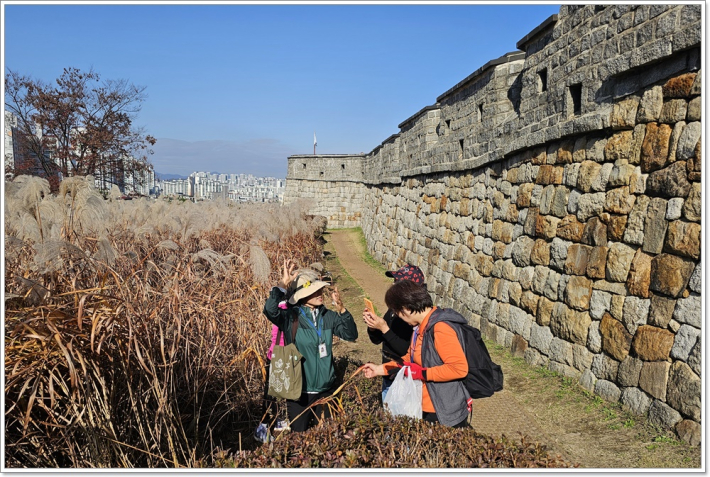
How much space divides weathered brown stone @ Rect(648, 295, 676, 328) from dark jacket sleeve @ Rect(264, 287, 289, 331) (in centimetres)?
299

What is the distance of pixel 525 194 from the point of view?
22.7ft

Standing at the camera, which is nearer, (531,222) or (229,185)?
(531,222)

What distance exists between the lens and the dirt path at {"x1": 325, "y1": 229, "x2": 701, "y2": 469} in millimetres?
3891

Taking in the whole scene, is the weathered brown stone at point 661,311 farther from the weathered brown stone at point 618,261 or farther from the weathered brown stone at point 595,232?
the weathered brown stone at point 595,232

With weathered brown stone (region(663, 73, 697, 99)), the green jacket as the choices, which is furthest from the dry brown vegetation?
weathered brown stone (region(663, 73, 697, 99))

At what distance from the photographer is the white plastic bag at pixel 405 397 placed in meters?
3.21

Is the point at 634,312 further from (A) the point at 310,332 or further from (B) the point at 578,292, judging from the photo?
(A) the point at 310,332

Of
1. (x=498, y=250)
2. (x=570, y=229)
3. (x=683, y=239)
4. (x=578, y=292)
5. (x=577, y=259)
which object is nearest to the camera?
(x=683, y=239)

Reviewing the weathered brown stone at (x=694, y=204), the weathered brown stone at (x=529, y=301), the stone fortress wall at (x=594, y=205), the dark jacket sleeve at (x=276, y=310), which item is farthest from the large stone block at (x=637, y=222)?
the dark jacket sleeve at (x=276, y=310)

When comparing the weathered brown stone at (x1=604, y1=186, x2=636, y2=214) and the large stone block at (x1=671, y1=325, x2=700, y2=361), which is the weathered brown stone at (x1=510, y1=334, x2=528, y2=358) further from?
the large stone block at (x1=671, y1=325, x2=700, y2=361)

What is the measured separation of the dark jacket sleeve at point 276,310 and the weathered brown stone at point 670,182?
10.5ft

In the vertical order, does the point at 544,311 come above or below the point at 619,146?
below

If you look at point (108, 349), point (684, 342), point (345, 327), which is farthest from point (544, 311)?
point (108, 349)

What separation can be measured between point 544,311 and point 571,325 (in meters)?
0.61
